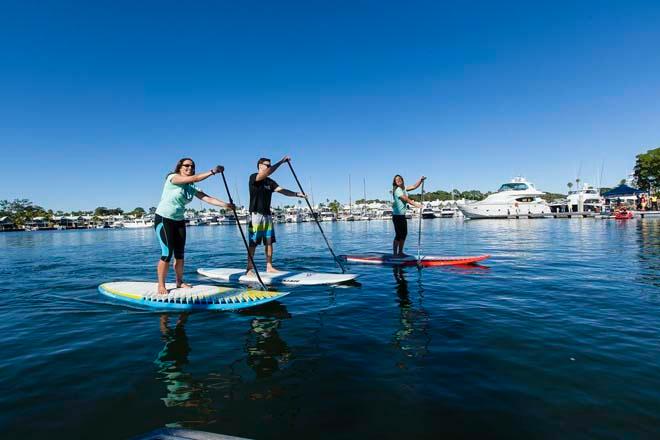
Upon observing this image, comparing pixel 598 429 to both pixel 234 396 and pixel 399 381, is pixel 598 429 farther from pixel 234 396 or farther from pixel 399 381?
pixel 234 396

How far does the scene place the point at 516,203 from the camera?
76.1 m

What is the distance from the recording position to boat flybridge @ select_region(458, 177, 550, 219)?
7612 cm

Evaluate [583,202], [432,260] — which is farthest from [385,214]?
[432,260]

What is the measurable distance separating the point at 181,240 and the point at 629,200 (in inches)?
5271

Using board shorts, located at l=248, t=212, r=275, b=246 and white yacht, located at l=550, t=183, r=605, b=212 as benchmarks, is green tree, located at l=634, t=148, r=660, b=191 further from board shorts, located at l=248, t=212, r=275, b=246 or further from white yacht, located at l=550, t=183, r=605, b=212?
board shorts, located at l=248, t=212, r=275, b=246

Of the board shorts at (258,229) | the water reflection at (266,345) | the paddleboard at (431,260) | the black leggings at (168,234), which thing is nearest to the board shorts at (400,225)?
the paddleboard at (431,260)

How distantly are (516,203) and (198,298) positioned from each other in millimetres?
82607

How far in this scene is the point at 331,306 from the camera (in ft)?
22.5

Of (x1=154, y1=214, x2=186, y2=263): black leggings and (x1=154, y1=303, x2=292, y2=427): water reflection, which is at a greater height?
(x1=154, y1=214, x2=186, y2=263): black leggings

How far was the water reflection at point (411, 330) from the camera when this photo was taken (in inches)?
174

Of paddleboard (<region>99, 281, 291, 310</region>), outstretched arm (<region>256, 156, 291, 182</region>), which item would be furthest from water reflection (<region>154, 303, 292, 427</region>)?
outstretched arm (<region>256, 156, 291, 182</region>)

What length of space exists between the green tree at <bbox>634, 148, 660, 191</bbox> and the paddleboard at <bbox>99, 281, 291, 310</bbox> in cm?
10623

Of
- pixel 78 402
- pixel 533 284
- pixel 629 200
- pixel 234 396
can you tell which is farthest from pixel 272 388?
pixel 629 200

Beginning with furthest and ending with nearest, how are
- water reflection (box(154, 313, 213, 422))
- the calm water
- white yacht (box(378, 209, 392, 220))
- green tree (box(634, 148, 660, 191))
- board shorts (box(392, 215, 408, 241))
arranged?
1. white yacht (box(378, 209, 392, 220))
2. green tree (box(634, 148, 660, 191))
3. board shorts (box(392, 215, 408, 241))
4. water reflection (box(154, 313, 213, 422))
5. the calm water
